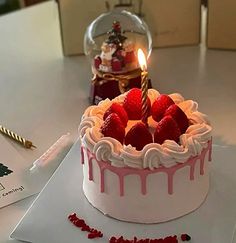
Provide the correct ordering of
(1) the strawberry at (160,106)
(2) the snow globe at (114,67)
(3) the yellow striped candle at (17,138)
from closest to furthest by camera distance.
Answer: (1) the strawberry at (160,106) → (3) the yellow striped candle at (17,138) → (2) the snow globe at (114,67)

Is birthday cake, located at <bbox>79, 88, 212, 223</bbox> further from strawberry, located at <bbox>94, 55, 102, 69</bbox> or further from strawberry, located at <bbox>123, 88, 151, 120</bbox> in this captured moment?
strawberry, located at <bbox>94, 55, 102, 69</bbox>

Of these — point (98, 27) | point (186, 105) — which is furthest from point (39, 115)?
point (186, 105)

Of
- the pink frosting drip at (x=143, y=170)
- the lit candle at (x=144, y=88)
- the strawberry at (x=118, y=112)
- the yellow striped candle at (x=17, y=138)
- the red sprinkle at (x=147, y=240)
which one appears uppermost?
the lit candle at (x=144, y=88)

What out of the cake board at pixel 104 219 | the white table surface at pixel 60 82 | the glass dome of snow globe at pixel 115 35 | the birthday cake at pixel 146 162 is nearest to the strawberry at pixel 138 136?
the birthday cake at pixel 146 162

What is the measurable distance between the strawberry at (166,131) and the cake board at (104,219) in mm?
135

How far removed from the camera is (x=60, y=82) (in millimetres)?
1516

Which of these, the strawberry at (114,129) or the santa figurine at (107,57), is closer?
the strawberry at (114,129)

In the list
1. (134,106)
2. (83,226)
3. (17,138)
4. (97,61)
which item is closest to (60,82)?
(97,61)

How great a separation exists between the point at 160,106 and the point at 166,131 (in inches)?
3.4

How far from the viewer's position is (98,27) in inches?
57.9

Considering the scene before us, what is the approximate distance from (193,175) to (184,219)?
0.24 feet

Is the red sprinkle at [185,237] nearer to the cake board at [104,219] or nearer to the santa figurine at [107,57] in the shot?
the cake board at [104,219]

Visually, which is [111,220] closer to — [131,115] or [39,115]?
[131,115]

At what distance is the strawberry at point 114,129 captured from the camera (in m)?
1.00
